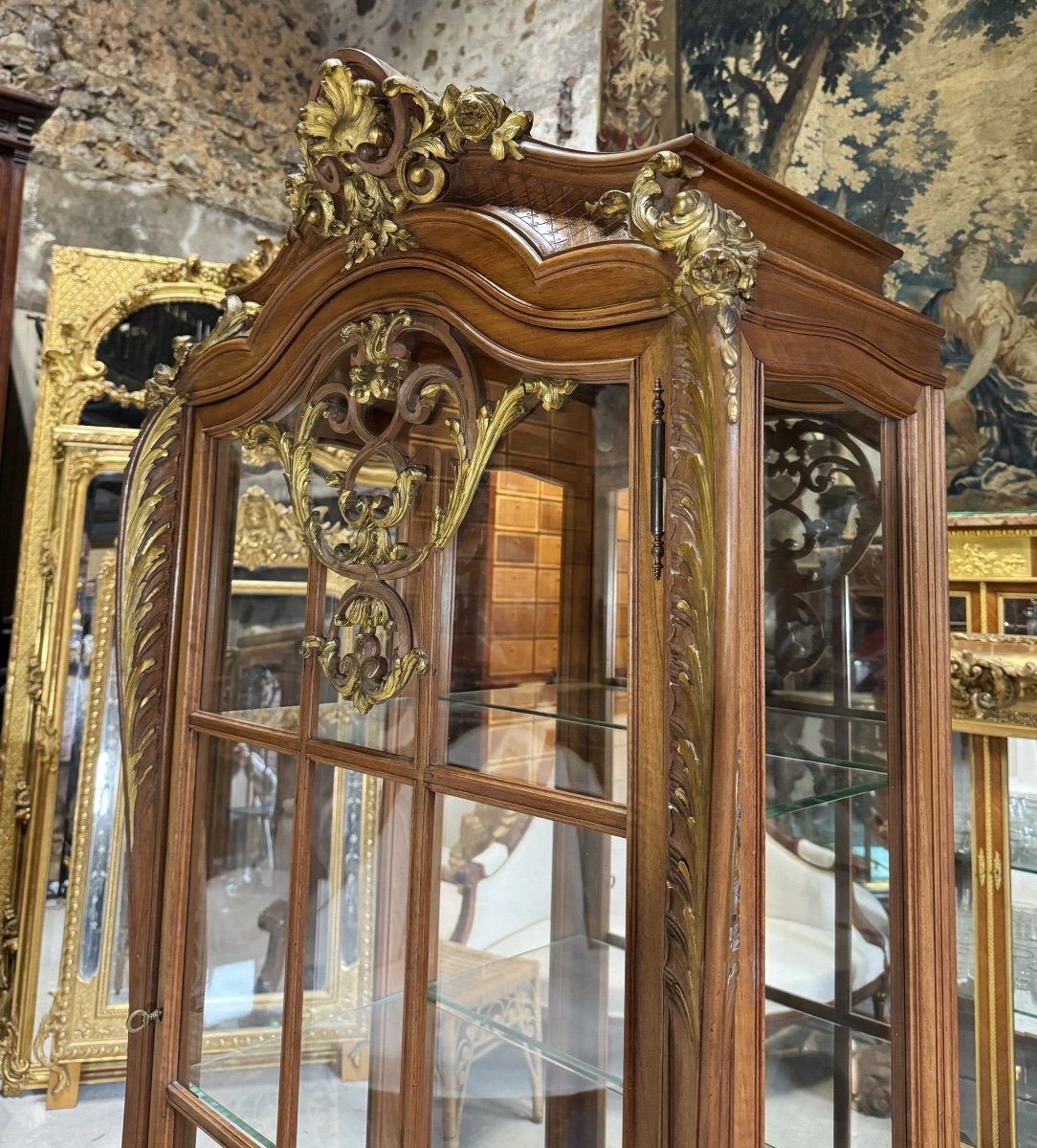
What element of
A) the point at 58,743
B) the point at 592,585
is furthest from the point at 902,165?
the point at 58,743

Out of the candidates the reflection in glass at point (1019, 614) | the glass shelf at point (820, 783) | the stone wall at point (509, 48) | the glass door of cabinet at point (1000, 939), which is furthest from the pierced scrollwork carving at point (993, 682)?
the stone wall at point (509, 48)

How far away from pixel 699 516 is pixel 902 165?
1.24 m

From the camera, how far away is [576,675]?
2.29 ft

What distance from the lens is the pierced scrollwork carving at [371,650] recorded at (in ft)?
2.40

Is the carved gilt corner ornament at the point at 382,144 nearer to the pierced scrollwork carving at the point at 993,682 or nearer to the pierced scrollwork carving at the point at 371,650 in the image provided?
the pierced scrollwork carving at the point at 371,650

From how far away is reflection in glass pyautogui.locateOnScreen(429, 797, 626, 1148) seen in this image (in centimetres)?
65

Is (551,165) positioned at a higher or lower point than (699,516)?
higher

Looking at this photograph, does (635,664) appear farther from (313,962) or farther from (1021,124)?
(1021,124)

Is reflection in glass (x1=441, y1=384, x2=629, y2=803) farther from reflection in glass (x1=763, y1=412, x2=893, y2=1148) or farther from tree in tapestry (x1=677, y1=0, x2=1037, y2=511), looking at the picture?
tree in tapestry (x1=677, y1=0, x2=1037, y2=511)

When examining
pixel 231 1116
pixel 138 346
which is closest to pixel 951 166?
pixel 231 1116

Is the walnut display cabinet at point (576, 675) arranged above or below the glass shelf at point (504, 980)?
above

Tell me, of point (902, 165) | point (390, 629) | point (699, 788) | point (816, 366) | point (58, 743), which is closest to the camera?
point (699, 788)

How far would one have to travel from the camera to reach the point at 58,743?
204 centimetres

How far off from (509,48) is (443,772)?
2318 millimetres
